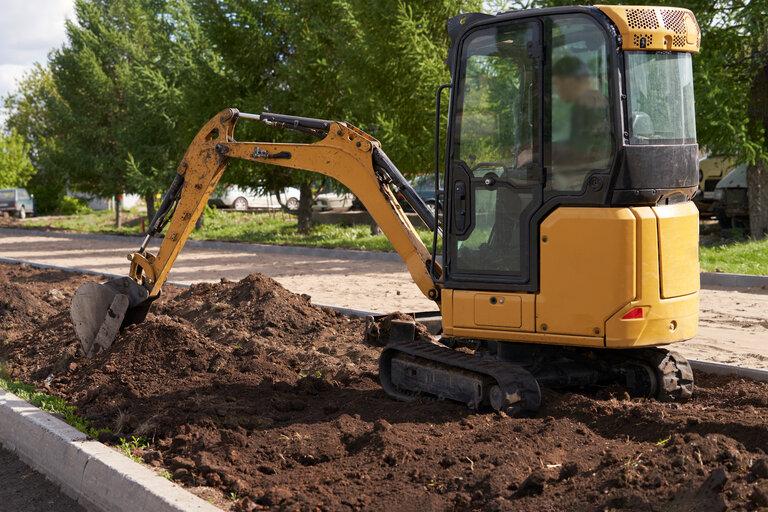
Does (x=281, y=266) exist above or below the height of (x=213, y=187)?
below

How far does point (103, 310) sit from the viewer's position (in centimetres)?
906

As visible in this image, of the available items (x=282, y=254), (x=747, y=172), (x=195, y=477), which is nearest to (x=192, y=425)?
(x=195, y=477)

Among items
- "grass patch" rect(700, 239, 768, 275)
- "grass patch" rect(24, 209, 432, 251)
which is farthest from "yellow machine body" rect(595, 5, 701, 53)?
"grass patch" rect(700, 239, 768, 275)

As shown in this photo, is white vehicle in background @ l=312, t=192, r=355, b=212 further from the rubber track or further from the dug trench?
the rubber track

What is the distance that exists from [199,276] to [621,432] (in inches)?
520

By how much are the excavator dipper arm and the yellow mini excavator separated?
962mm

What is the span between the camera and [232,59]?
87.6ft

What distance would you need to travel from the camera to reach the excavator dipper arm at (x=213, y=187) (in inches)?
318

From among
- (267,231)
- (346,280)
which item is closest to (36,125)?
(267,231)

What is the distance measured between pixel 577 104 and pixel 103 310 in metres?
4.86

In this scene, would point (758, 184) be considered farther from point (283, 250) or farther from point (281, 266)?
point (283, 250)

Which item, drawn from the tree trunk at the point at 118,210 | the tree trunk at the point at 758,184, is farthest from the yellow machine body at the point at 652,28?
the tree trunk at the point at 118,210

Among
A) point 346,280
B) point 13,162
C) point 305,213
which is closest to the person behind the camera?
point 346,280

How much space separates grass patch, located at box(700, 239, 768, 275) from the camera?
15.2 meters
